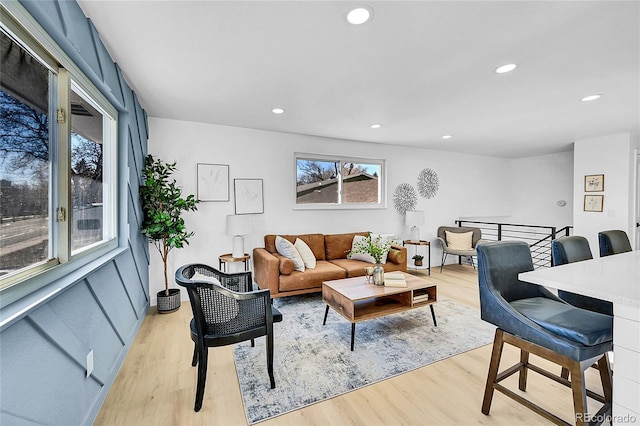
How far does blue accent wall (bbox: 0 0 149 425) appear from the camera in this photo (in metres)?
1.11

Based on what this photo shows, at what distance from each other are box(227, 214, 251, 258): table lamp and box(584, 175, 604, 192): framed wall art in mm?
5563

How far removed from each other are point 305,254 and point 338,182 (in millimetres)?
1616

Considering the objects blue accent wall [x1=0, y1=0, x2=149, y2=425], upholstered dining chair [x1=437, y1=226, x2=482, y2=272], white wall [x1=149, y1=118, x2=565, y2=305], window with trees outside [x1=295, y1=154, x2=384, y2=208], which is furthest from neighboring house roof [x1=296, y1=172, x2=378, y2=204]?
blue accent wall [x1=0, y1=0, x2=149, y2=425]

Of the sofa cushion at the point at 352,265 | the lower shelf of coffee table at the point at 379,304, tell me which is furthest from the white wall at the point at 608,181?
the sofa cushion at the point at 352,265

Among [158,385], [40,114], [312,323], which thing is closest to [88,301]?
[158,385]

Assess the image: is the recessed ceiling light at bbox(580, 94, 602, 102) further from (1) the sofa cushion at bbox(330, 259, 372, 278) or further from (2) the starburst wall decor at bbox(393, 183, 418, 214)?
(1) the sofa cushion at bbox(330, 259, 372, 278)

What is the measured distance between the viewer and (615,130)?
4.11 m

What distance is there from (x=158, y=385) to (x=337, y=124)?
→ 11.1ft

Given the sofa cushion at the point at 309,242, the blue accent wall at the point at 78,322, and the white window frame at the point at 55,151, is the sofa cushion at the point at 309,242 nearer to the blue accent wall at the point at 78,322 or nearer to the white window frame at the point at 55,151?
the blue accent wall at the point at 78,322

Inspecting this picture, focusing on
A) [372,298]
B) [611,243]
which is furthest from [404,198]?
[611,243]

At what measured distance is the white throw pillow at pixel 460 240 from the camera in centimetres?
532

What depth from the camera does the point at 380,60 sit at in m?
2.14

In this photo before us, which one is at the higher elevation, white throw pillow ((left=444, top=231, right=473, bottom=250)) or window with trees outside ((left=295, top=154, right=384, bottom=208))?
window with trees outside ((left=295, top=154, right=384, bottom=208))

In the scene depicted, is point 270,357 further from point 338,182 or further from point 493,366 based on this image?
point 338,182
